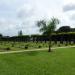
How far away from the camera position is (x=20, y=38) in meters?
81.4

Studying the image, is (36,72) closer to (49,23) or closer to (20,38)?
(49,23)

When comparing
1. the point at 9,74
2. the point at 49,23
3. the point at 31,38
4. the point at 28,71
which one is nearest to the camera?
the point at 9,74


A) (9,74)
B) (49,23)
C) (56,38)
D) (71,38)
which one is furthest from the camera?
(56,38)

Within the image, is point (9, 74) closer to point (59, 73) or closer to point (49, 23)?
point (59, 73)

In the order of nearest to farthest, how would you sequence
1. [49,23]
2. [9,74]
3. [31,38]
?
1. [9,74]
2. [49,23]
3. [31,38]

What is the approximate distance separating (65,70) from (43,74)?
253cm

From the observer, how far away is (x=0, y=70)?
17.4 meters

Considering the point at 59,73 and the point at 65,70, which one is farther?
the point at 65,70

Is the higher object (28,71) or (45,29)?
(45,29)

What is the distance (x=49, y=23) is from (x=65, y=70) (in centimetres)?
2043

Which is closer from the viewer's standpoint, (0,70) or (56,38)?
(0,70)

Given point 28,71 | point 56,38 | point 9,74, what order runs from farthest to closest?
1. point 56,38
2. point 28,71
3. point 9,74

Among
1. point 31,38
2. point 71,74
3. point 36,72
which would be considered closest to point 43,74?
point 36,72

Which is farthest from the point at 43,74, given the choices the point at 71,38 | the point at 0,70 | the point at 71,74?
the point at 71,38
